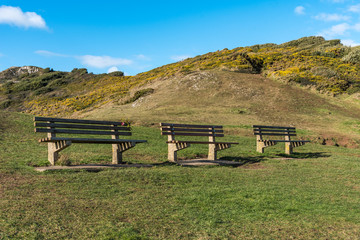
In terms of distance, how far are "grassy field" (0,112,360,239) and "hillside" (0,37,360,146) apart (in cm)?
1580

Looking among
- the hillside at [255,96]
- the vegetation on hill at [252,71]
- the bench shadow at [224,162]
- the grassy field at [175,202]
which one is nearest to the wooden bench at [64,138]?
the grassy field at [175,202]

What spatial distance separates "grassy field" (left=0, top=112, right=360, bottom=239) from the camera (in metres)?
5.11

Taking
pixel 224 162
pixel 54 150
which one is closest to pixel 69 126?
pixel 54 150

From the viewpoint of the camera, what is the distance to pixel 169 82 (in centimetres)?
4416

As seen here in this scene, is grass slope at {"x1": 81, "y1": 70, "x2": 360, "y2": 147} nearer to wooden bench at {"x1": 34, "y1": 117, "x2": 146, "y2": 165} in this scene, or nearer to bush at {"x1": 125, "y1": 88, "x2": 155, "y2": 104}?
bush at {"x1": 125, "y1": 88, "x2": 155, "y2": 104}

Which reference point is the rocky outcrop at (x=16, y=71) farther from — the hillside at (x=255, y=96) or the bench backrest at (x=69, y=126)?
the bench backrest at (x=69, y=126)

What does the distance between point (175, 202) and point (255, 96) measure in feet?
107

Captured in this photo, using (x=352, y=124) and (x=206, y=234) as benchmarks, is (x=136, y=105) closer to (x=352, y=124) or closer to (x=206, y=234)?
(x=352, y=124)

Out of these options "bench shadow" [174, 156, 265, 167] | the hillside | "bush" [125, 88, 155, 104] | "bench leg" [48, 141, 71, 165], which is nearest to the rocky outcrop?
the hillside

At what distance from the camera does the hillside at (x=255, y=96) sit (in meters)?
29.7

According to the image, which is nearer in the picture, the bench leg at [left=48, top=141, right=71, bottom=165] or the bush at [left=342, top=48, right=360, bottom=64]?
the bench leg at [left=48, top=141, right=71, bottom=165]

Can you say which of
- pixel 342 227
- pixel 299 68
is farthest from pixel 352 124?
pixel 342 227

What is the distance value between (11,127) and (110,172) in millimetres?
10319

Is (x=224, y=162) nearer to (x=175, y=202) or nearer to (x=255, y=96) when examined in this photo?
(x=175, y=202)
